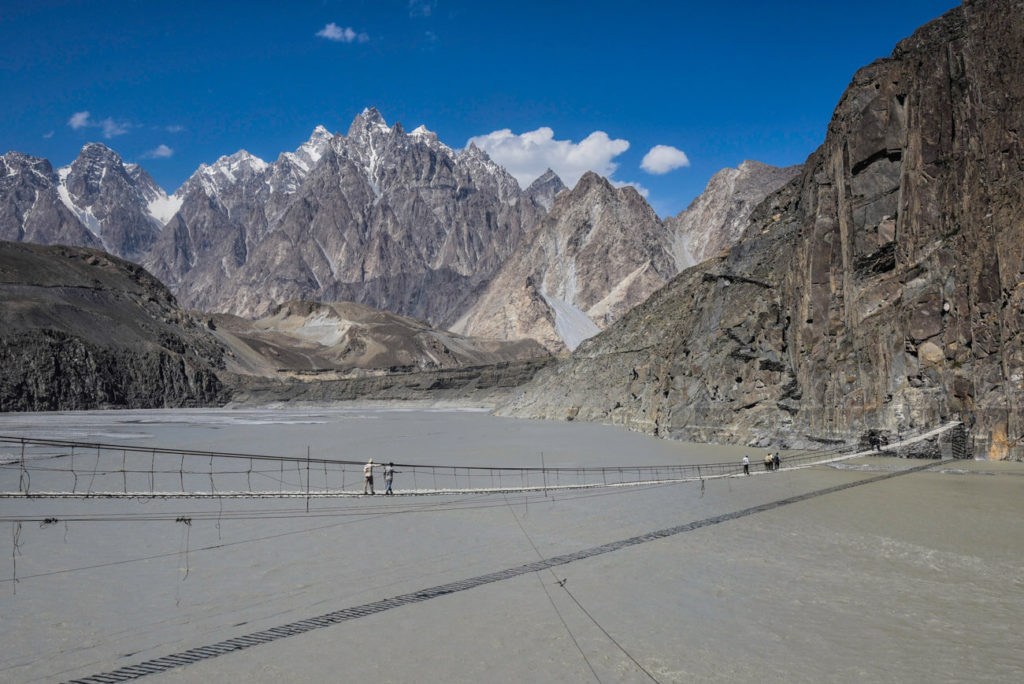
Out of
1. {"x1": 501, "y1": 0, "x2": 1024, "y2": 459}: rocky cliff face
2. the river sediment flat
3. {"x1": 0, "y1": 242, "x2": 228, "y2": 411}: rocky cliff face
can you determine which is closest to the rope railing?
the river sediment flat

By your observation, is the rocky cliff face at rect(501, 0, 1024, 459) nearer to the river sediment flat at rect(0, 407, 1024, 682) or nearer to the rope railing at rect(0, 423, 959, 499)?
the rope railing at rect(0, 423, 959, 499)

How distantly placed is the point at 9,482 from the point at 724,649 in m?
33.9

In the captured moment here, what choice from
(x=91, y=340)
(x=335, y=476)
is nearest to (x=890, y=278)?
(x=335, y=476)

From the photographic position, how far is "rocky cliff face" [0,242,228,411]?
10981 centimetres

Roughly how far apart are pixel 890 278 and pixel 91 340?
132 m

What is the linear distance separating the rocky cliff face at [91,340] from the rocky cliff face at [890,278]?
10535cm

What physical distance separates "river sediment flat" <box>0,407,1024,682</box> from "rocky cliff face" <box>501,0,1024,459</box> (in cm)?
982

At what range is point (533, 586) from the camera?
1373cm

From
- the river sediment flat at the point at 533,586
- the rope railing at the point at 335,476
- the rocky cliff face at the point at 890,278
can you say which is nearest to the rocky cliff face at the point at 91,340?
Answer: the rope railing at the point at 335,476

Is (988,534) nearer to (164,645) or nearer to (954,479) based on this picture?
A: (954,479)

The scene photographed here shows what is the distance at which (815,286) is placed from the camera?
144 feet

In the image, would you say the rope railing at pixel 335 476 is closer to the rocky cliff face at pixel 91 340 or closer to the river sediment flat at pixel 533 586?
the river sediment flat at pixel 533 586

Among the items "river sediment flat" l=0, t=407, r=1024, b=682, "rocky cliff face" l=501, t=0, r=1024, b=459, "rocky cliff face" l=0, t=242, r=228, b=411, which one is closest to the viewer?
"river sediment flat" l=0, t=407, r=1024, b=682

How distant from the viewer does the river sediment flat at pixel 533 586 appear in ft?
32.6
